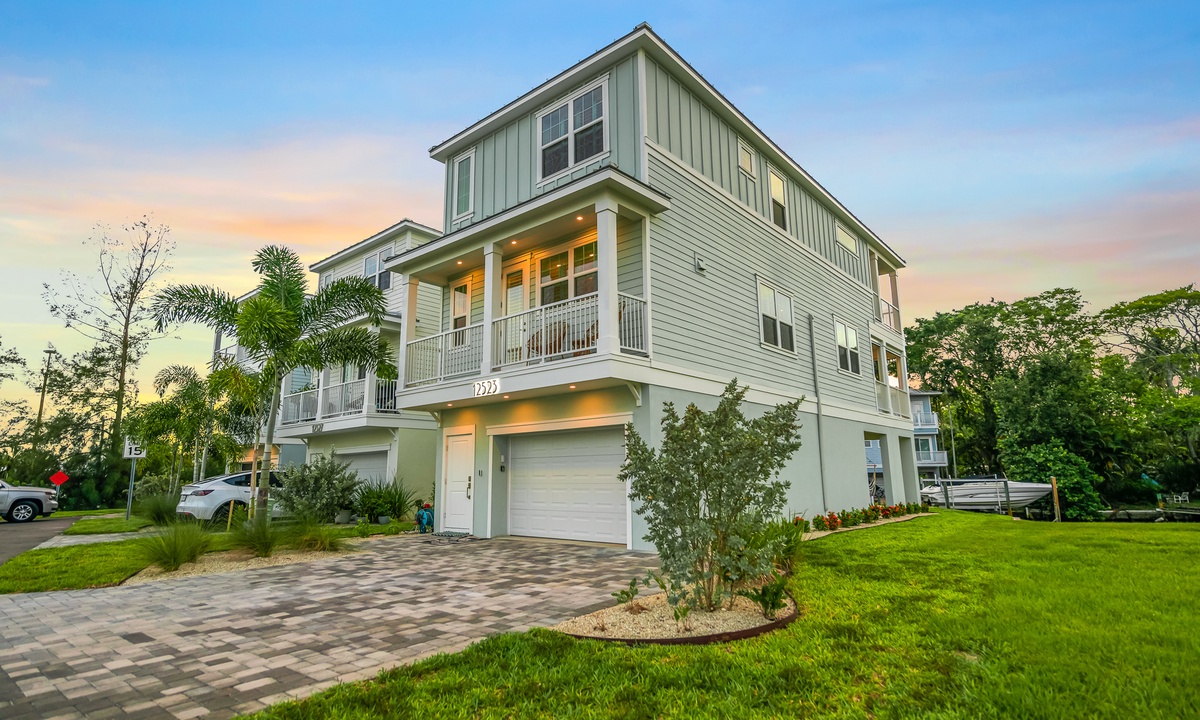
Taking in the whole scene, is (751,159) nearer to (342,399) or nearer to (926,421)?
(342,399)

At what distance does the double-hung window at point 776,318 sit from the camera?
13.7m

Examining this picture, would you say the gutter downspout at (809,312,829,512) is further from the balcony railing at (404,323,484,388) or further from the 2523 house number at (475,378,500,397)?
the balcony railing at (404,323,484,388)

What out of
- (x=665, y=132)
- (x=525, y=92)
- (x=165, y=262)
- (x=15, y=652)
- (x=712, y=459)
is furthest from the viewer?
(x=165, y=262)

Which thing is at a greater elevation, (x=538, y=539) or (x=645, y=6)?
(x=645, y=6)

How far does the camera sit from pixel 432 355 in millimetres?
13164

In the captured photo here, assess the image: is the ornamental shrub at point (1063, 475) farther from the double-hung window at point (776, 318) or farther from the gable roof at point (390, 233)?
the gable roof at point (390, 233)

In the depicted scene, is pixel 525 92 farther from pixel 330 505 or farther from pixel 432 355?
pixel 330 505

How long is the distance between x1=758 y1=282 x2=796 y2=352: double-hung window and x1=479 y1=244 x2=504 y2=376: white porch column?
618 centimetres

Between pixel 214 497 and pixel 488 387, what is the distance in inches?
369

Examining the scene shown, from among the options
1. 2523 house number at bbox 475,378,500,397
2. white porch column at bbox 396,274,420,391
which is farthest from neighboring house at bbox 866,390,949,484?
2523 house number at bbox 475,378,500,397

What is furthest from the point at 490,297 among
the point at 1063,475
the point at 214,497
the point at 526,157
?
the point at 1063,475

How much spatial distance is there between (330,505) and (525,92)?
10.7 meters

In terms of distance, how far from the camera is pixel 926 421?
38844 millimetres

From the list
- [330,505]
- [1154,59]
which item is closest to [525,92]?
[330,505]
